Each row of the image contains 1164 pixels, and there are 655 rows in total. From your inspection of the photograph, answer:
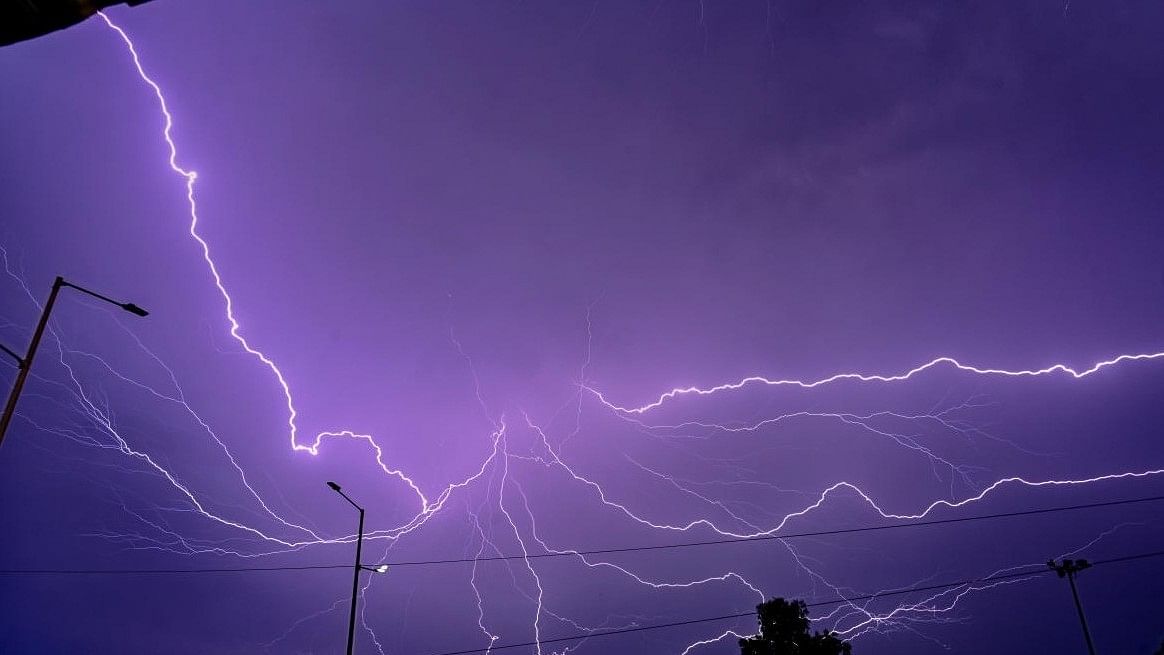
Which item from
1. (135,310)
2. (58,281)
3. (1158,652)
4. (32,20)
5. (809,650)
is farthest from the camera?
(1158,652)

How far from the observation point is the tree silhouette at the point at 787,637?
65.1 ft

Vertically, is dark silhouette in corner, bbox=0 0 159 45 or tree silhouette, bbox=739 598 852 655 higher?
dark silhouette in corner, bbox=0 0 159 45

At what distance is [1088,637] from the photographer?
1711 cm

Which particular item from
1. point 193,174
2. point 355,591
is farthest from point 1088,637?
point 193,174

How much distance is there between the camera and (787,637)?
2014 centimetres

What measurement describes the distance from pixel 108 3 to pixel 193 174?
1852cm

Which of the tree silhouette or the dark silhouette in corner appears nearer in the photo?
the dark silhouette in corner

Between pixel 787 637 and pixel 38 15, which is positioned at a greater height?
pixel 38 15

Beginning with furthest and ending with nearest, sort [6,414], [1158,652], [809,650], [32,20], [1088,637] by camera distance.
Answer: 1. [1158,652]
2. [809,650]
3. [1088,637]
4. [6,414]
5. [32,20]

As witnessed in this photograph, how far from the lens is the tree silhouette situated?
19.8 m

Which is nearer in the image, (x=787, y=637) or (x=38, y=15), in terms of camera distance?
(x=38, y=15)

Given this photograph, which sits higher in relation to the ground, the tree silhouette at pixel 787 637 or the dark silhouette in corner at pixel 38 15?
the dark silhouette in corner at pixel 38 15

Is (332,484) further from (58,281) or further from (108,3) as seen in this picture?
(108,3)

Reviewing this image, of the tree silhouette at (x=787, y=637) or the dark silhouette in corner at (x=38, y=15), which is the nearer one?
the dark silhouette in corner at (x=38, y=15)
